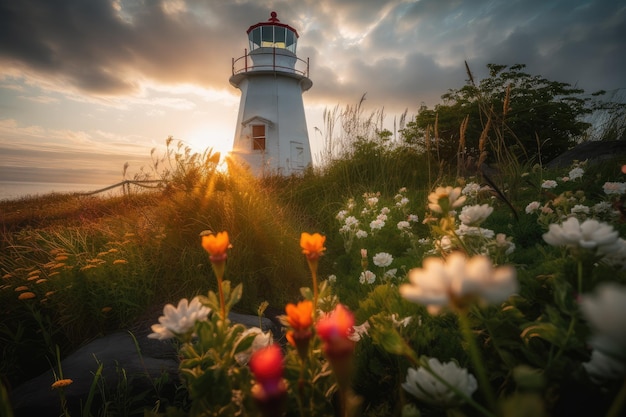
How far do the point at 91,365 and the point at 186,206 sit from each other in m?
2.31

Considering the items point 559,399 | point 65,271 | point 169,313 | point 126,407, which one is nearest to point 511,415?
point 559,399

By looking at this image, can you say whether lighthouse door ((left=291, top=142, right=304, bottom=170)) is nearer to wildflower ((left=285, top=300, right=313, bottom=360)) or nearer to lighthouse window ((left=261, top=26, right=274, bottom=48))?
lighthouse window ((left=261, top=26, right=274, bottom=48))

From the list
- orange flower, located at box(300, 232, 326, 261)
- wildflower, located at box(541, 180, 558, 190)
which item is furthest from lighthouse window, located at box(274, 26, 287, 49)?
orange flower, located at box(300, 232, 326, 261)

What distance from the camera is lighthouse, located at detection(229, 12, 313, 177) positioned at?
57.5 ft

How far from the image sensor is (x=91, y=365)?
2289 millimetres

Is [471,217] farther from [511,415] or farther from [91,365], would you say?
[91,365]

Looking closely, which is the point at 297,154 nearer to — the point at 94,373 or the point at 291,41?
the point at 291,41

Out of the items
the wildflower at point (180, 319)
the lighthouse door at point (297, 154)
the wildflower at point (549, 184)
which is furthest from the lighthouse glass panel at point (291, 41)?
the wildflower at point (180, 319)

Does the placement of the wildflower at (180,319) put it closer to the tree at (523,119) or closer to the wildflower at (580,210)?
the wildflower at (580,210)

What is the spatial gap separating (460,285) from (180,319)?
72cm

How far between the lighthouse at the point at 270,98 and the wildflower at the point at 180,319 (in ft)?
54.3

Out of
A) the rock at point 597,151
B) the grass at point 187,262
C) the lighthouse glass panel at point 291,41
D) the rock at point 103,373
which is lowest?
the rock at point 103,373

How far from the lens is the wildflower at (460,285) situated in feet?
1.66

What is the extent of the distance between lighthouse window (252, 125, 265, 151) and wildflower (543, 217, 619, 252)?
17322 mm
